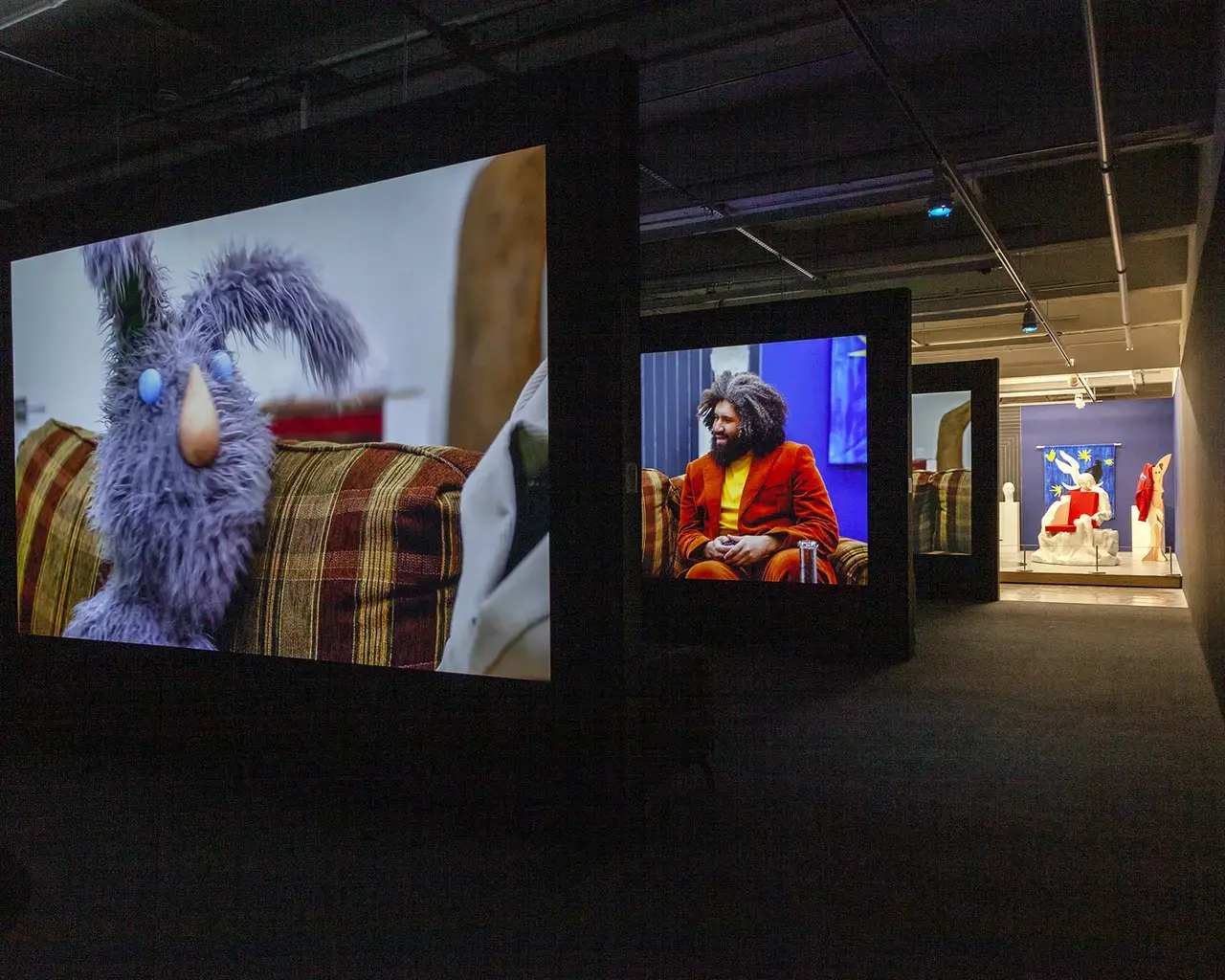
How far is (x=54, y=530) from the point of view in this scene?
4.72 metres

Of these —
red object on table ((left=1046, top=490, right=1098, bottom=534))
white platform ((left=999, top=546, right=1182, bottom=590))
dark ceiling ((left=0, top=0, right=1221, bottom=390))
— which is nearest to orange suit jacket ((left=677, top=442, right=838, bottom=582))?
dark ceiling ((left=0, top=0, right=1221, bottom=390))

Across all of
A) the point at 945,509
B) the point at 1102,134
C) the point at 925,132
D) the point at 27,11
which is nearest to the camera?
the point at 27,11

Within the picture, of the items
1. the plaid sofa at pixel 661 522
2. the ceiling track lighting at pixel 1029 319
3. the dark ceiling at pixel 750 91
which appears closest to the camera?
the dark ceiling at pixel 750 91

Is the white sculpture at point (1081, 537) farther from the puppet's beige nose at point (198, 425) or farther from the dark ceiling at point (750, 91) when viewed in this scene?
the puppet's beige nose at point (198, 425)

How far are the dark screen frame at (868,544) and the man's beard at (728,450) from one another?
0.85 meters

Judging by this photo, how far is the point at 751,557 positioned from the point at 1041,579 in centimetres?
760

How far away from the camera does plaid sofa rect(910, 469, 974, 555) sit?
432 inches

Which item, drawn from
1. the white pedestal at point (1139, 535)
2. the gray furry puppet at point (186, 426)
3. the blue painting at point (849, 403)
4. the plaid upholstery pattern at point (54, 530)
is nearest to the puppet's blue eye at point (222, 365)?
the gray furry puppet at point (186, 426)

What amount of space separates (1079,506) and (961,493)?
4797 mm

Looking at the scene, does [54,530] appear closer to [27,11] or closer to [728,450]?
[27,11]

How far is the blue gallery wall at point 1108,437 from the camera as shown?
66.4ft

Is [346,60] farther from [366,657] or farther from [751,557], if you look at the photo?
[751,557]

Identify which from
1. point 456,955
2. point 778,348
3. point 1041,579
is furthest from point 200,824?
point 1041,579

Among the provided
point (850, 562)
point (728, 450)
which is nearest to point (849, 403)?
point (728, 450)
